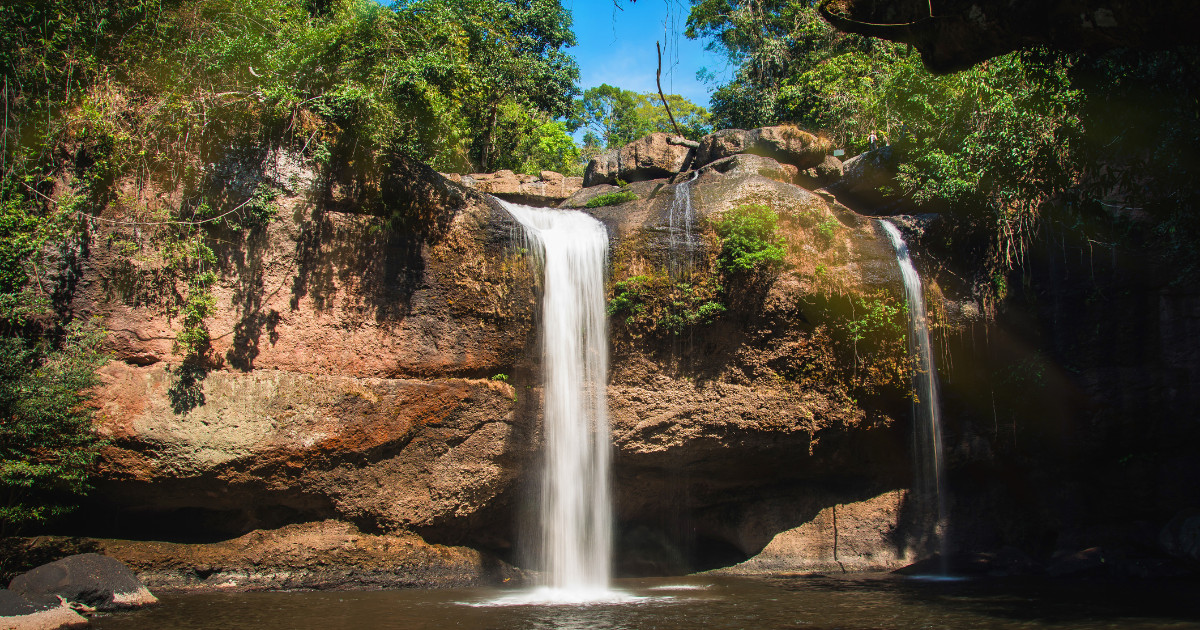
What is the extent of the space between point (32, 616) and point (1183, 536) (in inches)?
640

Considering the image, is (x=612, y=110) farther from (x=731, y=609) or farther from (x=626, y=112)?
(x=731, y=609)

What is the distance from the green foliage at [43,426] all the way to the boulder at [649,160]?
13.4 metres

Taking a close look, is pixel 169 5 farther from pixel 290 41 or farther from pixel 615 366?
pixel 615 366

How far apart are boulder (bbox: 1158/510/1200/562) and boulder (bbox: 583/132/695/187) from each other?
13267 millimetres

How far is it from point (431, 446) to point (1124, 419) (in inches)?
507

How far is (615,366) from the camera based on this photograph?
11.8 metres

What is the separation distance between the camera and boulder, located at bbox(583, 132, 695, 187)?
18891mm

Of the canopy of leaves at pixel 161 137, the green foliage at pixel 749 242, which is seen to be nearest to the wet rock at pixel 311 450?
the canopy of leaves at pixel 161 137

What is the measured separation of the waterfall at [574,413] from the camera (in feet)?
36.8

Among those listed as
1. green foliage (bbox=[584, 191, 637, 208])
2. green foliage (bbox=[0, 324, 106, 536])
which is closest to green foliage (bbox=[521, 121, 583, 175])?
green foliage (bbox=[584, 191, 637, 208])

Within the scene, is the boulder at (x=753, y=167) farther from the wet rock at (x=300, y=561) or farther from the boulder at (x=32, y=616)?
the boulder at (x=32, y=616)

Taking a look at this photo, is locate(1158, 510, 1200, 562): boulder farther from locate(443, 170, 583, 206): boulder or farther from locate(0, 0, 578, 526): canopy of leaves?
locate(443, 170, 583, 206): boulder

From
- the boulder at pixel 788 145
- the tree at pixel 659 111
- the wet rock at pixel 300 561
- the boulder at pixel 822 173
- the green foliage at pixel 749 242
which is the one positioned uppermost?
the tree at pixel 659 111

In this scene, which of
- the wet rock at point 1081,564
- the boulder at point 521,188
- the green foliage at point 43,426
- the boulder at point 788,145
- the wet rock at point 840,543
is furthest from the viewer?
the boulder at point 521,188
